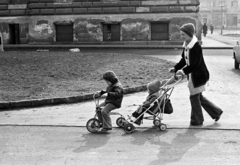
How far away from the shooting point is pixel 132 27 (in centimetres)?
2611

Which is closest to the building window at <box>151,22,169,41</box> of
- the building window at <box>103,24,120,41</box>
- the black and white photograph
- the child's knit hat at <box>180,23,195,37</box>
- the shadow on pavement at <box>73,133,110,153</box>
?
the building window at <box>103,24,120,41</box>

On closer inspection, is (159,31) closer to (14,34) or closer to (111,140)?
(14,34)

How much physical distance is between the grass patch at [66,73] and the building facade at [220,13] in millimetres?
84344

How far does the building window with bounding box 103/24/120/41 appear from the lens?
87.5 ft

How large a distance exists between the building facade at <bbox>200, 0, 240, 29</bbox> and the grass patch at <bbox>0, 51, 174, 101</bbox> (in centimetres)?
8434

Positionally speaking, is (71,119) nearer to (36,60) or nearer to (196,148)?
(196,148)

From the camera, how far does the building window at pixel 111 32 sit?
87.5ft

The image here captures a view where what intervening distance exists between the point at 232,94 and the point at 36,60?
26.1 feet

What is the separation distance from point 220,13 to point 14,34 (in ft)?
259

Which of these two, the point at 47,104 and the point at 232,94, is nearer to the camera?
the point at 47,104

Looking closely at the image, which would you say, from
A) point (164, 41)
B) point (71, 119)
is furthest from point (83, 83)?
point (164, 41)

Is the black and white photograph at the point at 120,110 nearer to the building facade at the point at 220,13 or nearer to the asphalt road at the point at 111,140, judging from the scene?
the asphalt road at the point at 111,140


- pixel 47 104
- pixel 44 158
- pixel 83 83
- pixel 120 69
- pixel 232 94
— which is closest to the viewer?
pixel 44 158

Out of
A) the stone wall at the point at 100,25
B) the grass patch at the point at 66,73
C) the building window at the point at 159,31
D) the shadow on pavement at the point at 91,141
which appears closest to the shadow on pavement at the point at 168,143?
the shadow on pavement at the point at 91,141
